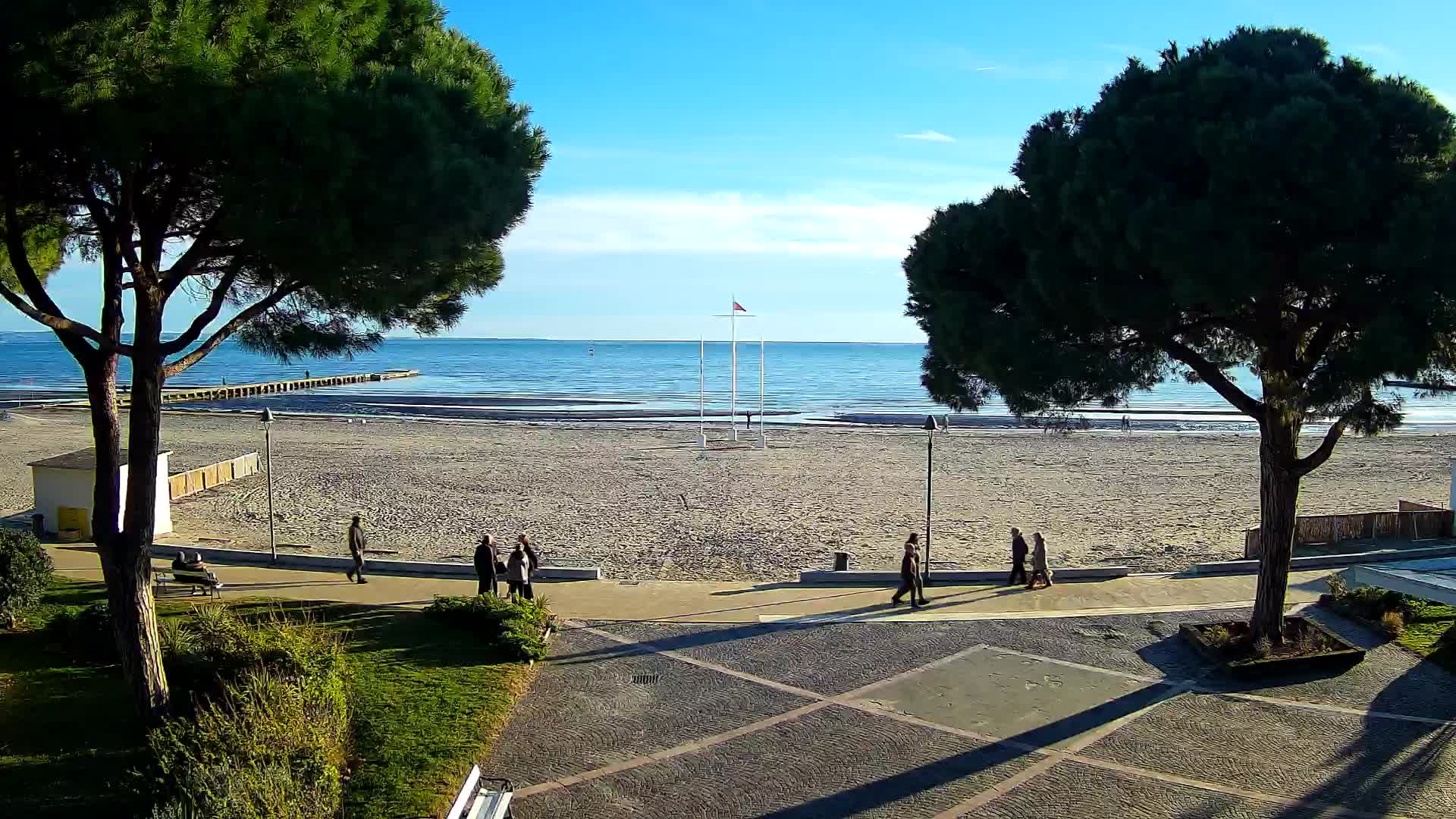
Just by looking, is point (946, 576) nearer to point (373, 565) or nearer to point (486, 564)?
point (486, 564)

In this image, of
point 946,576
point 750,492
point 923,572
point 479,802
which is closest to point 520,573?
point 923,572

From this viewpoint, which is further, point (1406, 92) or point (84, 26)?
point (1406, 92)

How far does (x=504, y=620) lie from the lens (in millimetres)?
12258

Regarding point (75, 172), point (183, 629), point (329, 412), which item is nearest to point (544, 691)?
point (183, 629)

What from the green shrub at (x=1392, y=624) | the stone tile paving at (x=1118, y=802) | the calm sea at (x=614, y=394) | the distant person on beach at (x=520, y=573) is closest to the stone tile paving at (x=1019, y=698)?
the stone tile paving at (x=1118, y=802)

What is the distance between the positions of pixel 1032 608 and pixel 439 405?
196 feet

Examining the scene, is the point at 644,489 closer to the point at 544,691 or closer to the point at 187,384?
the point at 544,691

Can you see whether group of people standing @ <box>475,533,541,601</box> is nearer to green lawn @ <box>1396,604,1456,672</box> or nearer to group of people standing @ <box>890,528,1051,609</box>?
group of people standing @ <box>890,528,1051,609</box>

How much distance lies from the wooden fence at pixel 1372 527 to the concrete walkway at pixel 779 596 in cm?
367

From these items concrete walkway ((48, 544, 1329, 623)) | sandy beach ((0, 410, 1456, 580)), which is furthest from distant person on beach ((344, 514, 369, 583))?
sandy beach ((0, 410, 1456, 580))

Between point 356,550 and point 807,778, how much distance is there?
385 inches

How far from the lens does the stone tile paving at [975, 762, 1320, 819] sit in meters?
7.98

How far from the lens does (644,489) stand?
3019 cm

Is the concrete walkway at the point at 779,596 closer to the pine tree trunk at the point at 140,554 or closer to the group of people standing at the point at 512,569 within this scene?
the group of people standing at the point at 512,569
